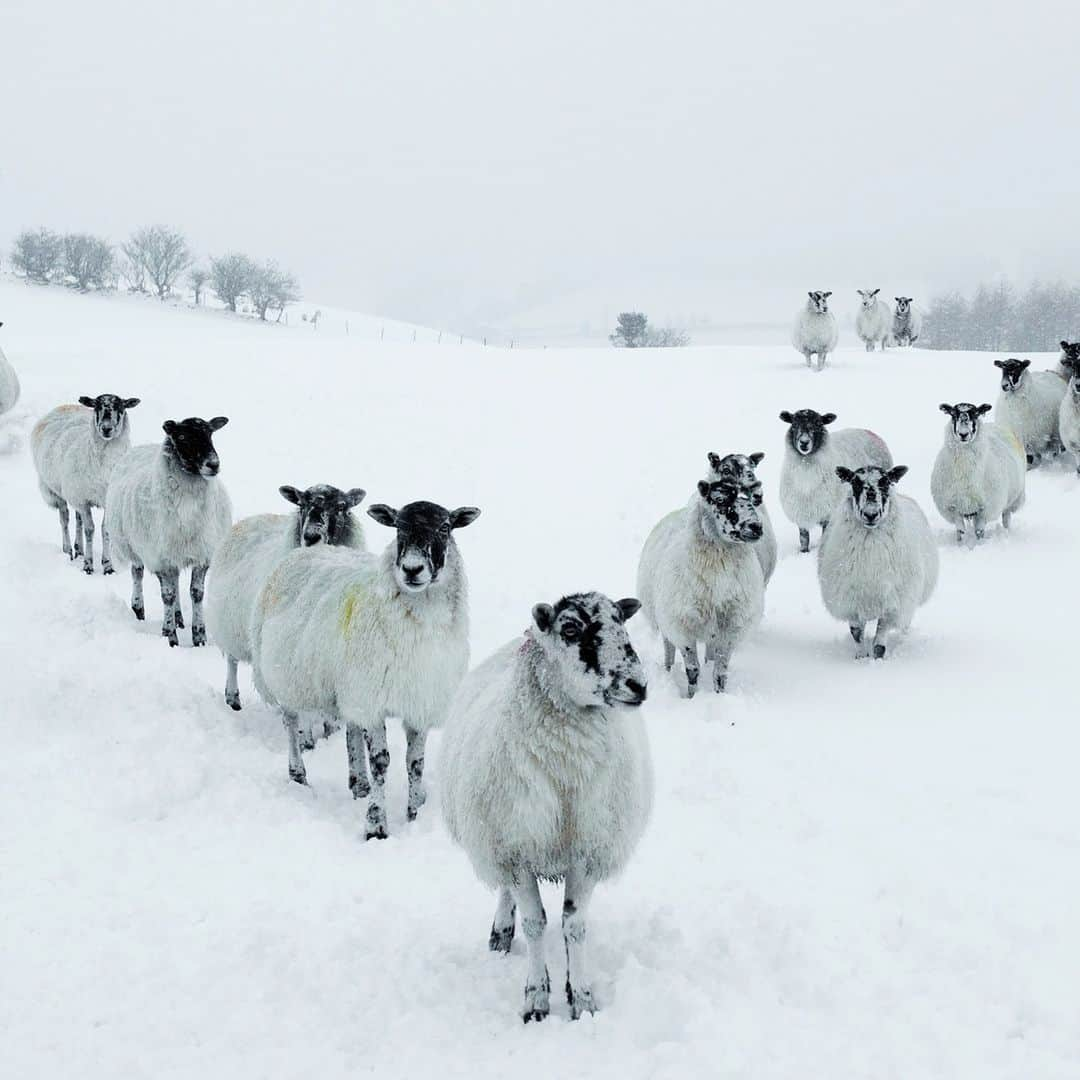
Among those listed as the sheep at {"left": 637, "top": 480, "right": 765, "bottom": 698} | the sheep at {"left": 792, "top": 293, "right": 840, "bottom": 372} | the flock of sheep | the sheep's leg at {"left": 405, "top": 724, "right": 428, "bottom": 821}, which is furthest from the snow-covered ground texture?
the sheep at {"left": 792, "top": 293, "right": 840, "bottom": 372}

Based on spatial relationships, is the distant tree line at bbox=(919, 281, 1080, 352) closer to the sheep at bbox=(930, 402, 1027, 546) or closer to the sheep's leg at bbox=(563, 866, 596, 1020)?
the sheep at bbox=(930, 402, 1027, 546)

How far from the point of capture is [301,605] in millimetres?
7258

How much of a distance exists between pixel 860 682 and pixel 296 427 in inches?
598

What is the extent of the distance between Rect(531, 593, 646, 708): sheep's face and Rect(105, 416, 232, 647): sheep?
22.8 ft

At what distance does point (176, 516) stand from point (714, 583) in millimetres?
6180

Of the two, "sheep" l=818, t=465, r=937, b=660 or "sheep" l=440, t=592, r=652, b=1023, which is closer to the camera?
"sheep" l=440, t=592, r=652, b=1023

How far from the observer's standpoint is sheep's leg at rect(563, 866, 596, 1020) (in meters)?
4.28

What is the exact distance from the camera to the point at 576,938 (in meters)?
4.30

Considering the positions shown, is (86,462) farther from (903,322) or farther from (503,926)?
(903,322)

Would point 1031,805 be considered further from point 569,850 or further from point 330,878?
point 330,878

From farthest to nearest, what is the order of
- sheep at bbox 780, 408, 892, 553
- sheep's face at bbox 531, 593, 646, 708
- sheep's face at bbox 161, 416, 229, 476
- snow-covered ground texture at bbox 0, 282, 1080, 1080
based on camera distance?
1. sheep at bbox 780, 408, 892, 553
2. sheep's face at bbox 161, 416, 229, 476
3. sheep's face at bbox 531, 593, 646, 708
4. snow-covered ground texture at bbox 0, 282, 1080, 1080

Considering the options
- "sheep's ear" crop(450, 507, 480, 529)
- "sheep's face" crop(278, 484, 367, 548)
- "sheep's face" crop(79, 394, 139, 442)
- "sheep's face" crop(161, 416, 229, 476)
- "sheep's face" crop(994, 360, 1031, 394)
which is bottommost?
"sheep's face" crop(278, 484, 367, 548)

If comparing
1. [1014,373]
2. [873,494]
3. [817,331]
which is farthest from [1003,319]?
[873,494]

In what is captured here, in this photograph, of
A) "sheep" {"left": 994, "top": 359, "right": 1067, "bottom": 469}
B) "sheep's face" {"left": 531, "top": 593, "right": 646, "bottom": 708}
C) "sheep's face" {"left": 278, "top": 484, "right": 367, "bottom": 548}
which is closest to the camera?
"sheep's face" {"left": 531, "top": 593, "right": 646, "bottom": 708}
